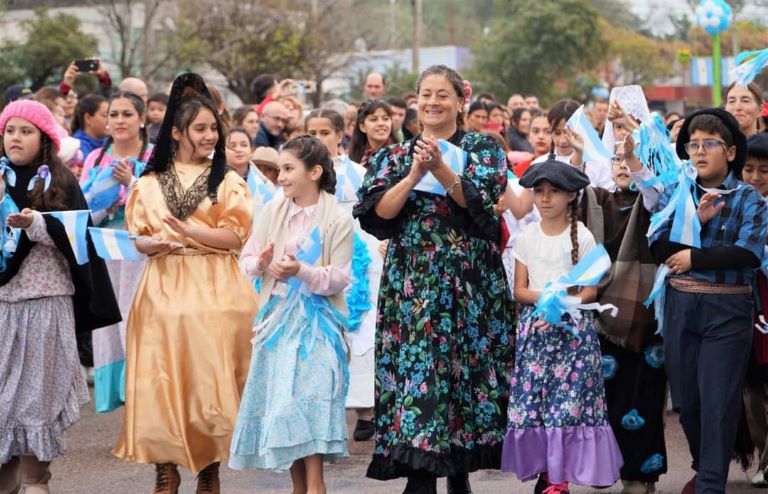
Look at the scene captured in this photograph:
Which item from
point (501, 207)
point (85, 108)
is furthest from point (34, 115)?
point (85, 108)

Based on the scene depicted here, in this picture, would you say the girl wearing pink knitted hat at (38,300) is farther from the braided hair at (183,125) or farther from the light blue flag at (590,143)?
the light blue flag at (590,143)

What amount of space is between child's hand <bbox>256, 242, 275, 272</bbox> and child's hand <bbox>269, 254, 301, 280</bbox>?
8 centimetres

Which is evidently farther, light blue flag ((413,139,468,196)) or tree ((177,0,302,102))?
tree ((177,0,302,102))

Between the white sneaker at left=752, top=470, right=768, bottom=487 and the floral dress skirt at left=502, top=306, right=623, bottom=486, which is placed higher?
the floral dress skirt at left=502, top=306, right=623, bottom=486

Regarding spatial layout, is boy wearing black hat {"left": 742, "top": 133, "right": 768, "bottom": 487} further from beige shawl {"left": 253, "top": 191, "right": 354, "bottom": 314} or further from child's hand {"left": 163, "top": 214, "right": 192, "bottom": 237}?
child's hand {"left": 163, "top": 214, "right": 192, "bottom": 237}

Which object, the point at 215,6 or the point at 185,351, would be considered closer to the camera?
the point at 185,351

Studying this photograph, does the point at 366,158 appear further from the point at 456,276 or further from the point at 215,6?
the point at 215,6

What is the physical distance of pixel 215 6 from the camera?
105ft

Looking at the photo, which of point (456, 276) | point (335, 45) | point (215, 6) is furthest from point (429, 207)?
point (335, 45)

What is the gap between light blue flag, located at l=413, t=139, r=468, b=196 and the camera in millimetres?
6516

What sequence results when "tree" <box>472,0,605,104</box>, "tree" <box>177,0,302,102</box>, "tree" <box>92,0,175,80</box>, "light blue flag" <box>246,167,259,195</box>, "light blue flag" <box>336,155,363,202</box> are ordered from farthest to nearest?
1. "tree" <box>472,0,605,104</box>
2. "tree" <box>177,0,302,102</box>
3. "tree" <box>92,0,175,80</box>
4. "light blue flag" <box>246,167,259,195</box>
5. "light blue flag" <box>336,155,363,202</box>

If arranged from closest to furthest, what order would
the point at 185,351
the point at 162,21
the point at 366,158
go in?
the point at 185,351 → the point at 366,158 → the point at 162,21

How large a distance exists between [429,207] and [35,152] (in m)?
2.18

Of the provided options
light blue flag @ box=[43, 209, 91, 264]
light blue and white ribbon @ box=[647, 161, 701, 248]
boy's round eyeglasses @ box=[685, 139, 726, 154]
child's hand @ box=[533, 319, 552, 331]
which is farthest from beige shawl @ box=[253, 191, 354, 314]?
boy's round eyeglasses @ box=[685, 139, 726, 154]
